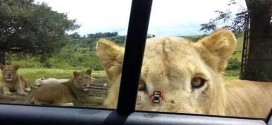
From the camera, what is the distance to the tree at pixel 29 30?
2.89 meters

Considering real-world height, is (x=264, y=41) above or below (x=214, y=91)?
above

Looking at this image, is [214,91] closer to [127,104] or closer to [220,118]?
[220,118]

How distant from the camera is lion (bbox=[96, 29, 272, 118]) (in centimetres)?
283

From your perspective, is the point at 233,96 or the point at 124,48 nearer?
the point at 124,48

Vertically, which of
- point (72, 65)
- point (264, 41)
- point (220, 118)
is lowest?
point (220, 118)

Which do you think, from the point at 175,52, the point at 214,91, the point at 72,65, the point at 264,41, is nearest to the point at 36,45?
the point at 72,65

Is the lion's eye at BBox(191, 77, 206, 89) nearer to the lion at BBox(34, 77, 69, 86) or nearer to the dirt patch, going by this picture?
the dirt patch

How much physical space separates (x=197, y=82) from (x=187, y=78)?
0.08 m

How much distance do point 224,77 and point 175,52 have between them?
11.5 inches

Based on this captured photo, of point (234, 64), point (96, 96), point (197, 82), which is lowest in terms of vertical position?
point (96, 96)

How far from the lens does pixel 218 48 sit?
3.01m

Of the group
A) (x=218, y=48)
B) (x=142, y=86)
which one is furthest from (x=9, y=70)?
(x=218, y=48)

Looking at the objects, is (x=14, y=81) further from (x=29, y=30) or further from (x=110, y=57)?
(x=110, y=57)

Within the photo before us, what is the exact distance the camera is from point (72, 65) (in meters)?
2.90
